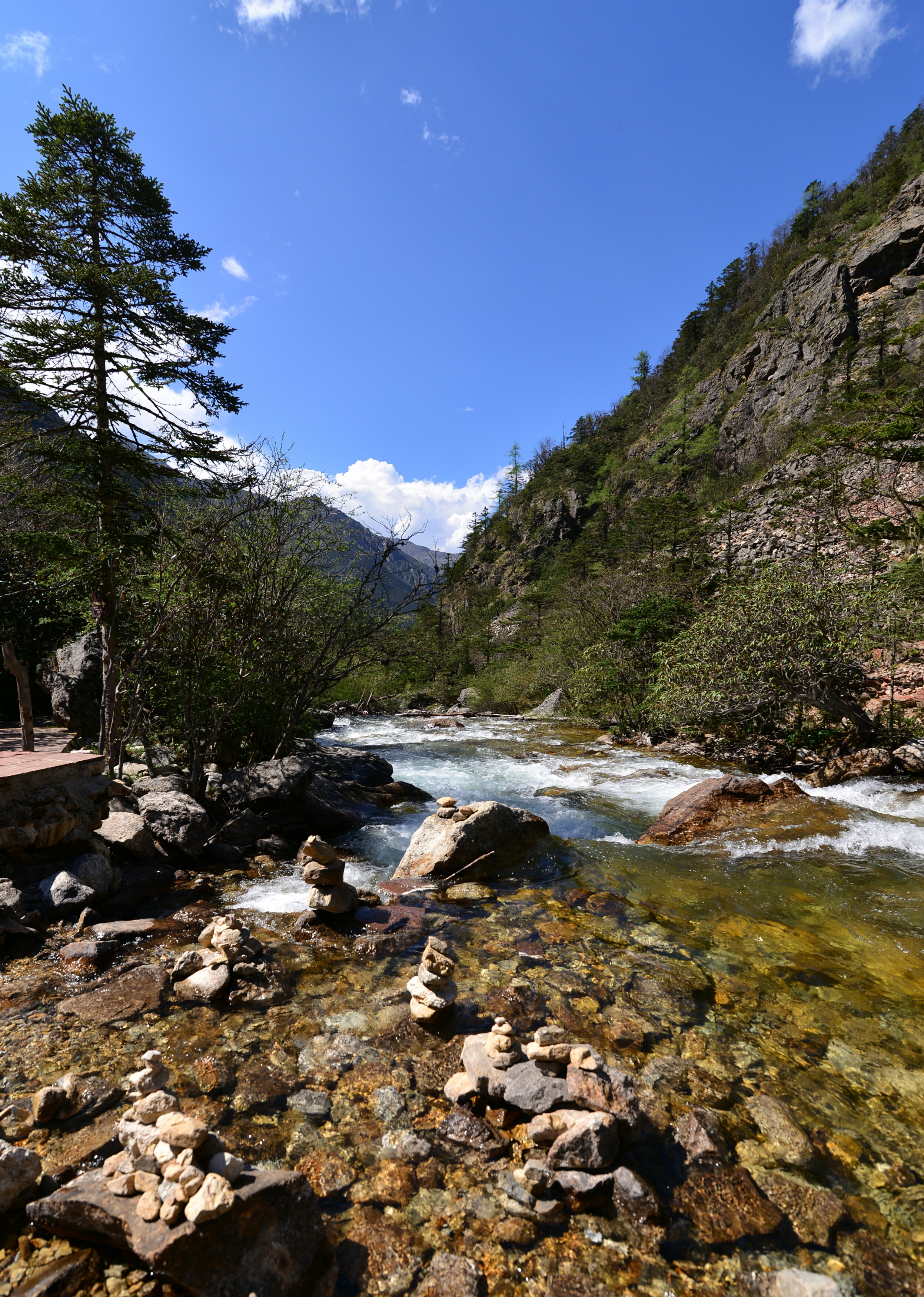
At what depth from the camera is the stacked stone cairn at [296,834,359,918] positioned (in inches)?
201

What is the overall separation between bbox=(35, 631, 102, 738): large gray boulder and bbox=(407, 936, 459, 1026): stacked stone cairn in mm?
11684

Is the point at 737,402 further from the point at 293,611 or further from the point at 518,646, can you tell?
the point at 293,611

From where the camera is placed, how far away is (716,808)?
8.21 m

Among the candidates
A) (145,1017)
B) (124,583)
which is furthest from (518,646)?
(145,1017)

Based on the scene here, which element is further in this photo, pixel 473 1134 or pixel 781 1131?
pixel 781 1131

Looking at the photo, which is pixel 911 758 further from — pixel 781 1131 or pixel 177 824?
pixel 177 824

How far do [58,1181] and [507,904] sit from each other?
4.14 m

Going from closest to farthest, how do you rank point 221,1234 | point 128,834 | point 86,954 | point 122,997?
point 221,1234
point 122,997
point 86,954
point 128,834

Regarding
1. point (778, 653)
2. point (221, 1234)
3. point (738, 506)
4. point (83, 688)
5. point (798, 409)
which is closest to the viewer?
point (221, 1234)

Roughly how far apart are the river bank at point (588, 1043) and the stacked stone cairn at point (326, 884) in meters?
0.23

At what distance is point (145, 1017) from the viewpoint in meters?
3.55

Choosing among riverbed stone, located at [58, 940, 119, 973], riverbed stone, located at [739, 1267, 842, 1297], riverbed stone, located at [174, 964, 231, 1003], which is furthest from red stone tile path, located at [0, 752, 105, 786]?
riverbed stone, located at [739, 1267, 842, 1297]

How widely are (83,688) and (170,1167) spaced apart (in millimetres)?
12999

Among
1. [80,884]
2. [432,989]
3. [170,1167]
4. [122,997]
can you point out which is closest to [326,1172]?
[170,1167]
